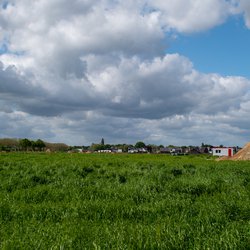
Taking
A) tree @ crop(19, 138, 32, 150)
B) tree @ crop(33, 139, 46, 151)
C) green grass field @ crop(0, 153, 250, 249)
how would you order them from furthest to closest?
tree @ crop(33, 139, 46, 151) → tree @ crop(19, 138, 32, 150) → green grass field @ crop(0, 153, 250, 249)

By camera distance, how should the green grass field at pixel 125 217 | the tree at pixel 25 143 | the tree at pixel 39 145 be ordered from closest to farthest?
the green grass field at pixel 125 217, the tree at pixel 25 143, the tree at pixel 39 145

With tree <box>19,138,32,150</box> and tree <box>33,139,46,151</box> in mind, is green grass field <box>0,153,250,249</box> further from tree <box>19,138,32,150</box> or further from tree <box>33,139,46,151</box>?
tree <box>33,139,46,151</box>

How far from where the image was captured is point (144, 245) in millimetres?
5738

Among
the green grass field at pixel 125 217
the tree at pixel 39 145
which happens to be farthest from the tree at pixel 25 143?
the green grass field at pixel 125 217

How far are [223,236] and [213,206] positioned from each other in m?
3.18

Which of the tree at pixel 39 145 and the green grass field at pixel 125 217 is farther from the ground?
the tree at pixel 39 145

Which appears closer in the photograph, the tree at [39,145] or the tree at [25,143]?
the tree at [25,143]

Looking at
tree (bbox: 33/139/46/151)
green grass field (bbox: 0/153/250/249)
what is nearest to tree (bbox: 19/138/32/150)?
tree (bbox: 33/139/46/151)

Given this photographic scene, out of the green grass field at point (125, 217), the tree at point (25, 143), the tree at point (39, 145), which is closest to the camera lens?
the green grass field at point (125, 217)

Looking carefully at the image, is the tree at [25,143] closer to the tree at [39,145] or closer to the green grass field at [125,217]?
the tree at [39,145]

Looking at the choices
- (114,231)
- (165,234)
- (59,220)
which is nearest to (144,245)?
(165,234)

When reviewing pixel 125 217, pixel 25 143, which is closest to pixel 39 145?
pixel 25 143

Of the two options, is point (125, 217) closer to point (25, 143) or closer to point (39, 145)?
point (25, 143)

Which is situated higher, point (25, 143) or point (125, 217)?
point (25, 143)
